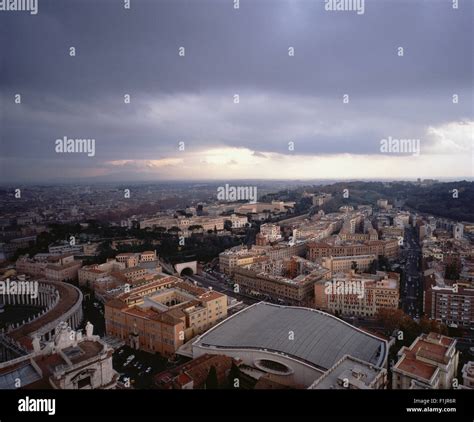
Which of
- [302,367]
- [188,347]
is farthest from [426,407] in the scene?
[188,347]

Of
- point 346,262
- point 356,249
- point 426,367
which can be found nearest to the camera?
point 426,367

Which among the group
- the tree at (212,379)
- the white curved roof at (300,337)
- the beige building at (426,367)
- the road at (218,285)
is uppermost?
the beige building at (426,367)

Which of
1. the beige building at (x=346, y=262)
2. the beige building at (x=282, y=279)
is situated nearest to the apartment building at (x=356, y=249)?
the beige building at (x=346, y=262)

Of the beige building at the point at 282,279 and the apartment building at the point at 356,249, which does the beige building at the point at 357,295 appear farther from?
the apartment building at the point at 356,249

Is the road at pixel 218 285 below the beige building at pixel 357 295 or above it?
below

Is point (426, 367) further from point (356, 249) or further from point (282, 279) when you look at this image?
point (356, 249)

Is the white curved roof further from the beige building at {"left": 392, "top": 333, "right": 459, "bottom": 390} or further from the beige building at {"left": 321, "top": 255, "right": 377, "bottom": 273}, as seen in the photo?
the beige building at {"left": 321, "top": 255, "right": 377, "bottom": 273}

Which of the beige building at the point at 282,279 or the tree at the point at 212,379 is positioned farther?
the beige building at the point at 282,279

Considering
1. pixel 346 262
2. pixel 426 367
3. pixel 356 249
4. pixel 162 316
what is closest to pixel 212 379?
pixel 162 316

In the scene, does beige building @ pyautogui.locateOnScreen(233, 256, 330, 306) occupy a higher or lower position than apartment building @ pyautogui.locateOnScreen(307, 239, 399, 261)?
lower

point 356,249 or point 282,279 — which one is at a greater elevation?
point 356,249

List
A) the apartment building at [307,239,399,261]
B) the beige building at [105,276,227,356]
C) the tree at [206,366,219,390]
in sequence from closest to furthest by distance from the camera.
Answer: the tree at [206,366,219,390], the beige building at [105,276,227,356], the apartment building at [307,239,399,261]

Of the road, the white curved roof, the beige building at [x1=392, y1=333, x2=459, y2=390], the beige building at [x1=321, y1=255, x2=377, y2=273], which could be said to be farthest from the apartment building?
the beige building at [x1=392, y1=333, x2=459, y2=390]
